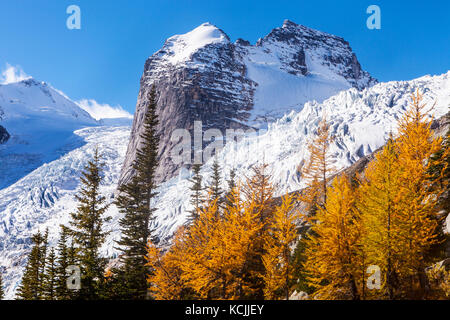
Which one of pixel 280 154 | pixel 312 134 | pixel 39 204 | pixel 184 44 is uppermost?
pixel 184 44

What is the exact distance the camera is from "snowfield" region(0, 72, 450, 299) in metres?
77.6

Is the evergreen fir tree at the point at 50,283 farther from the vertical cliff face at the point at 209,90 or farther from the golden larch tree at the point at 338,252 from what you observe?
the vertical cliff face at the point at 209,90

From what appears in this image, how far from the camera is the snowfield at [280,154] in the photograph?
Answer: 254ft

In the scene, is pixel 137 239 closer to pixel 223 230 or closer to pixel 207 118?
pixel 223 230

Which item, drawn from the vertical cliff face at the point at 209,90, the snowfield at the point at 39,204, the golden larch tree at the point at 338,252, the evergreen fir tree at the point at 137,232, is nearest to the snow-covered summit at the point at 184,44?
the vertical cliff face at the point at 209,90

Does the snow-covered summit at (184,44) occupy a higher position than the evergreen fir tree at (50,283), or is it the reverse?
the snow-covered summit at (184,44)

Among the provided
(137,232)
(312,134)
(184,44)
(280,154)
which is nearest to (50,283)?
(137,232)

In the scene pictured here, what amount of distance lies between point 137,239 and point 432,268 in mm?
19706

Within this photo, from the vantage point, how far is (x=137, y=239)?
23.1 meters

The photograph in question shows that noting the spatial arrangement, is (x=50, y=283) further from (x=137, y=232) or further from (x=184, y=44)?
(x=184, y=44)

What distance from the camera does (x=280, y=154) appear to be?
295 feet

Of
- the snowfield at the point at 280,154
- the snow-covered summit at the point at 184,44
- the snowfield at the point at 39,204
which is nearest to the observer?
the snowfield at the point at 280,154
